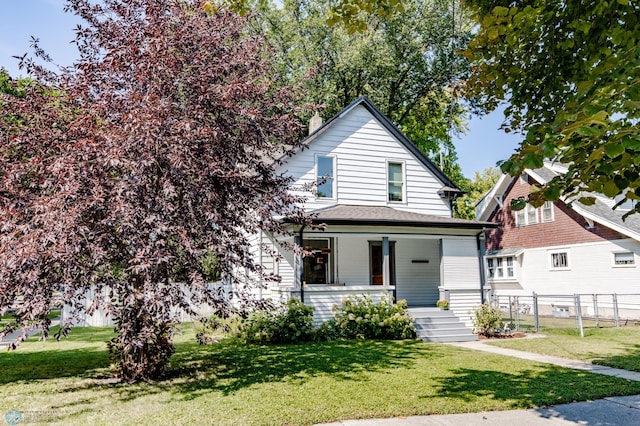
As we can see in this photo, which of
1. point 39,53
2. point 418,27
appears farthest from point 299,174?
point 418,27

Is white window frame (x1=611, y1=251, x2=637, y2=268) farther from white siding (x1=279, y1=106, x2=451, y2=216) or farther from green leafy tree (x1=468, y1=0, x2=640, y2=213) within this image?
green leafy tree (x1=468, y1=0, x2=640, y2=213)

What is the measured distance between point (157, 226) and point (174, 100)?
7.59ft

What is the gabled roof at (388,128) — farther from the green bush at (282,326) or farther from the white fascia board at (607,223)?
A: the white fascia board at (607,223)

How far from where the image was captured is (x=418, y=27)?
2641cm

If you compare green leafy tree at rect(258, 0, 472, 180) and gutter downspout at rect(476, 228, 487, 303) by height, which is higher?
green leafy tree at rect(258, 0, 472, 180)

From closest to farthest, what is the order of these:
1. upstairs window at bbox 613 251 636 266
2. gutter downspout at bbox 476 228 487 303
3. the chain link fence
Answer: gutter downspout at bbox 476 228 487 303, the chain link fence, upstairs window at bbox 613 251 636 266

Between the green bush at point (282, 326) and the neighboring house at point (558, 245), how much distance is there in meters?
10.7

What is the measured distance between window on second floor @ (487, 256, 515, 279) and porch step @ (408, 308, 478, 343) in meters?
12.3

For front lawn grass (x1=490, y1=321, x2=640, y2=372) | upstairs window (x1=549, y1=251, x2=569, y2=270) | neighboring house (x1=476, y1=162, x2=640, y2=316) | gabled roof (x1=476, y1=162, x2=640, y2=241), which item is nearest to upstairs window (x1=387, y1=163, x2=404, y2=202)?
gabled roof (x1=476, y1=162, x2=640, y2=241)

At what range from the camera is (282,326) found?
12.4 meters

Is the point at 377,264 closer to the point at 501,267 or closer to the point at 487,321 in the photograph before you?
the point at 487,321

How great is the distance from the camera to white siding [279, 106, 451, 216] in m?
16.1

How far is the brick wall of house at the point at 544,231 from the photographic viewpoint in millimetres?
20316

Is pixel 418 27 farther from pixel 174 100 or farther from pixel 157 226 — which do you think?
pixel 157 226
